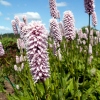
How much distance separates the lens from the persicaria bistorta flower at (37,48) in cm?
387

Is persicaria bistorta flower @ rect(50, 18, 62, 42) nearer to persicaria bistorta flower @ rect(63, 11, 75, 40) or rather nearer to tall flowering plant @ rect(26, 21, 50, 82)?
persicaria bistorta flower @ rect(63, 11, 75, 40)

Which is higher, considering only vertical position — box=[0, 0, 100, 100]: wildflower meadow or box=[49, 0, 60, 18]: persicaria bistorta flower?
box=[49, 0, 60, 18]: persicaria bistorta flower

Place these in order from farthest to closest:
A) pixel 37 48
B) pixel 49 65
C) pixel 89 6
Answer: pixel 49 65
pixel 89 6
pixel 37 48

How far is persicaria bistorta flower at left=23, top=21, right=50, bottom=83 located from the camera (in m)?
3.87

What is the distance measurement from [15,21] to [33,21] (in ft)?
14.7

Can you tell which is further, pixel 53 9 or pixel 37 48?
pixel 53 9

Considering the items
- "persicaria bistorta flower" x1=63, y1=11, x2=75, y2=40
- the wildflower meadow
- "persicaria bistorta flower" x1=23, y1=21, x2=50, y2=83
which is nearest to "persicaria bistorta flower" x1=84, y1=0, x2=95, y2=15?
the wildflower meadow

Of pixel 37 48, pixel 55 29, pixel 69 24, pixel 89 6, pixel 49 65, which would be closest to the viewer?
pixel 37 48

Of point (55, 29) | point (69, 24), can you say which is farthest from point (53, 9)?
point (69, 24)

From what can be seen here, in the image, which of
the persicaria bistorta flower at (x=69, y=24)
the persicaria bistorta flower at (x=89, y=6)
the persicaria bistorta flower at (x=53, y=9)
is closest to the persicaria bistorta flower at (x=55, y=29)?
the persicaria bistorta flower at (x=69, y=24)

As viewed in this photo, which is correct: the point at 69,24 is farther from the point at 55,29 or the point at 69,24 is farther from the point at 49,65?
the point at 49,65

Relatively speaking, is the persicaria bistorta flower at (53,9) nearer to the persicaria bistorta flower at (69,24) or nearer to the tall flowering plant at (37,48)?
the persicaria bistorta flower at (69,24)

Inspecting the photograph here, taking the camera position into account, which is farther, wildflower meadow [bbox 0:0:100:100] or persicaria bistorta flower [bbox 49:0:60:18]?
persicaria bistorta flower [bbox 49:0:60:18]

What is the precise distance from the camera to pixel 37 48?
392 centimetres
